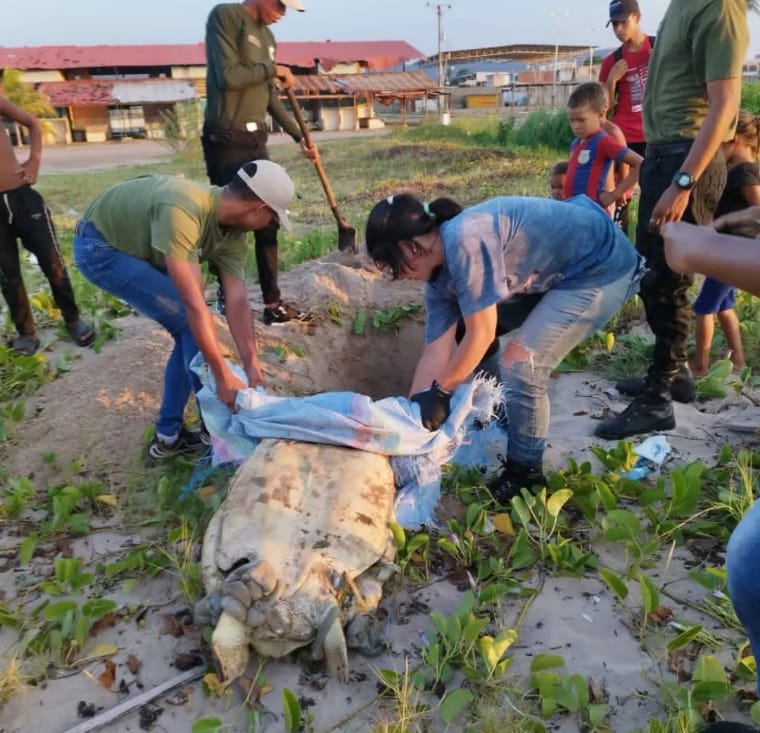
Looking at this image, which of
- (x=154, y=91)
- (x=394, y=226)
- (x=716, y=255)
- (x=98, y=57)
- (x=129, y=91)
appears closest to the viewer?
(x=716, y=255)

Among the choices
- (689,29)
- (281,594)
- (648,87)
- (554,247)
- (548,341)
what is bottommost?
(281,594)

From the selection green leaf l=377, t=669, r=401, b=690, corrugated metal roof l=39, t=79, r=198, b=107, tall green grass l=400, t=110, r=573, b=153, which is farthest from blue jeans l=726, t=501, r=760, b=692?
corrugated metal roof l=39, t=79, r=198, b=107

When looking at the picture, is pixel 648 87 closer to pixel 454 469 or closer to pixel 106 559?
pixel 454 469

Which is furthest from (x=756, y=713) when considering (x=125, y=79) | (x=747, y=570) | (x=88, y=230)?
(x=125, y=79)

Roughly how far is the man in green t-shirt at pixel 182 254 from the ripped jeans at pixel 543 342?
1.01 meters

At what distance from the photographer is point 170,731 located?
179 cm

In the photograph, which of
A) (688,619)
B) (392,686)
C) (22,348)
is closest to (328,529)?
(392,686)

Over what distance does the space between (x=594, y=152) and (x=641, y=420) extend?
1.99 m

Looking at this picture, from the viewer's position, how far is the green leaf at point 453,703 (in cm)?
172

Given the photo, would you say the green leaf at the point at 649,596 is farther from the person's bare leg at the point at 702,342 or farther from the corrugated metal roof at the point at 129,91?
the corrugated metal roof at the point at 129,91

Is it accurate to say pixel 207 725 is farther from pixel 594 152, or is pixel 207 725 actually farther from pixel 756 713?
pixel 594 152

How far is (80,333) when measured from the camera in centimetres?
389

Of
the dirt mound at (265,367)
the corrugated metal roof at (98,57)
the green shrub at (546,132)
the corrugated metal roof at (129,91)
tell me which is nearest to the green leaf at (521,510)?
the dirt mound at (265,367)

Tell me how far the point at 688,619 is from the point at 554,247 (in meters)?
1.28
